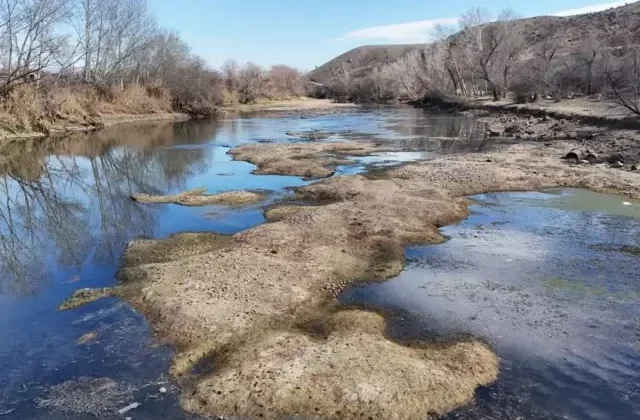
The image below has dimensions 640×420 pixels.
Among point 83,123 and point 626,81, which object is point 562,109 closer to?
point 626,81

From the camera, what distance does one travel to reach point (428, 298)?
8.56 meters

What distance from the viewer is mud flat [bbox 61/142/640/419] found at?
5758mm

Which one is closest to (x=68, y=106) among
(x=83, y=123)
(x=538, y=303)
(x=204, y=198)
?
(x=83, y=123)

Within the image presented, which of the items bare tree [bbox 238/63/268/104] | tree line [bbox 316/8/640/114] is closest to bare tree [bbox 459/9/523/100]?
tree line [bbox 316/8/640/114]

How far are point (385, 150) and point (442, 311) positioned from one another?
18758 millimetres

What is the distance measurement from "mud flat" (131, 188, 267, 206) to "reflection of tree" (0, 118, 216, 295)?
0.66m

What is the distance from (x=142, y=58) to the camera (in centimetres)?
5744

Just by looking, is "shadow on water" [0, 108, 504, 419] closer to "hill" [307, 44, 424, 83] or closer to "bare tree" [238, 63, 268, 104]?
"bare tree" [238, 63, 268, 104]

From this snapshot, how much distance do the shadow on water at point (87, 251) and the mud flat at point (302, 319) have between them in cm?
49

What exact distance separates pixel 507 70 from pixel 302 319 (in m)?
60.3

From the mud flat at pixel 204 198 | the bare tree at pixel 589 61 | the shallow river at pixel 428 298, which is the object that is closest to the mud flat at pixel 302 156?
the shallow river at pixel 428 298

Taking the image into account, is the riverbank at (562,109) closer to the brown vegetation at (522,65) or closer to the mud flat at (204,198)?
the brown vegetation at (522,65)

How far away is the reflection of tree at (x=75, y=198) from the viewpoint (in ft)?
35.9

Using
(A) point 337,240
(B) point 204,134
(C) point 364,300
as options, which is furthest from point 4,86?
(C) point 364,300
